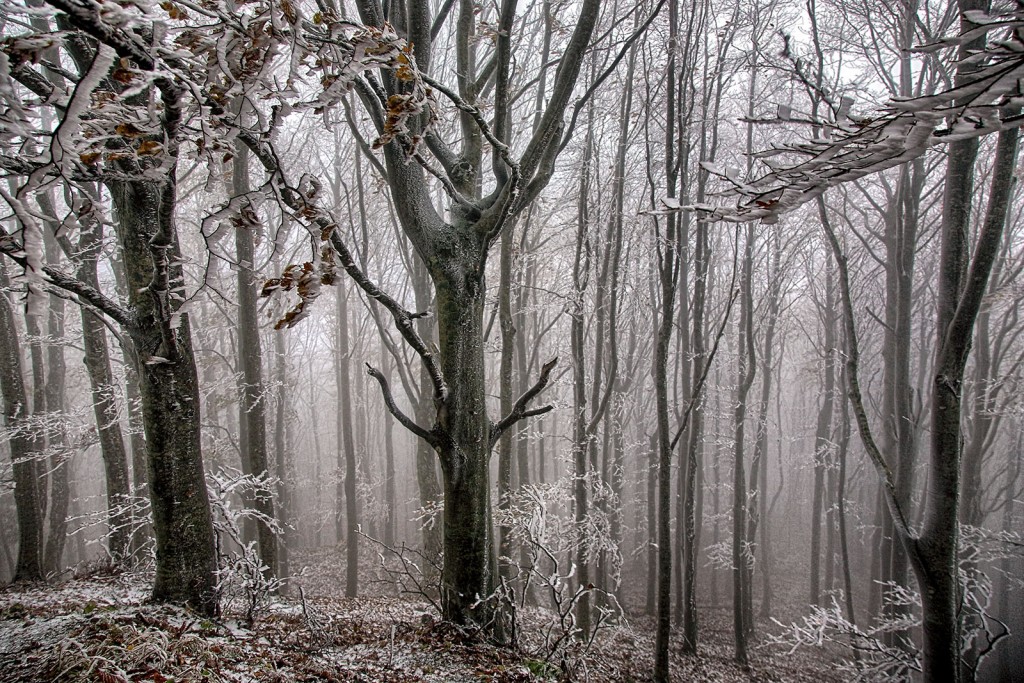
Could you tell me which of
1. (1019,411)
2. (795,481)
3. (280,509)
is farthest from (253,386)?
(795,481)

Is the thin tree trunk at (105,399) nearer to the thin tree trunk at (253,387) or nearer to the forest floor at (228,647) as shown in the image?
the thin tree trunk at (253,387)

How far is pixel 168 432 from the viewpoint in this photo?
2.91m

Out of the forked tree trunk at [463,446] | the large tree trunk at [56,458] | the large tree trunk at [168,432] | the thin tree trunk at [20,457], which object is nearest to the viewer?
the forked tree trunk at [463,446]

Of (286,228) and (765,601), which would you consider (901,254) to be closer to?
(286,228)

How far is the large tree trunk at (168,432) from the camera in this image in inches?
112

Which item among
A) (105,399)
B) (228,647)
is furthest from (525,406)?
(105,399)

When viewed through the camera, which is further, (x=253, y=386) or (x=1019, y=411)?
(x=1019, y=411)

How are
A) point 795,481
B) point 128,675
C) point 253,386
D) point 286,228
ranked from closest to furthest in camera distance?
point 286,228
point 128,675
point 253,386
point 795,481

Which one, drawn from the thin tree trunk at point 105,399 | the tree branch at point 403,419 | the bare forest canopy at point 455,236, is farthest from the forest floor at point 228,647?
the thin tree trunk at point 105,399

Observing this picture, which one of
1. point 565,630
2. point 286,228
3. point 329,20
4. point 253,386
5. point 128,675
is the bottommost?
point 565,630

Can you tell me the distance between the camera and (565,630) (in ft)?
9.46

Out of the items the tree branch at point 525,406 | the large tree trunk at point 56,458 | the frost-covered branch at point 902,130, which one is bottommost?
the large tree trunk at point 56,458

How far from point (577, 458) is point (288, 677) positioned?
4.16 metres

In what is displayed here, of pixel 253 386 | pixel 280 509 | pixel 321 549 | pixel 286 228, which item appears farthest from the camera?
pixel 321 549
